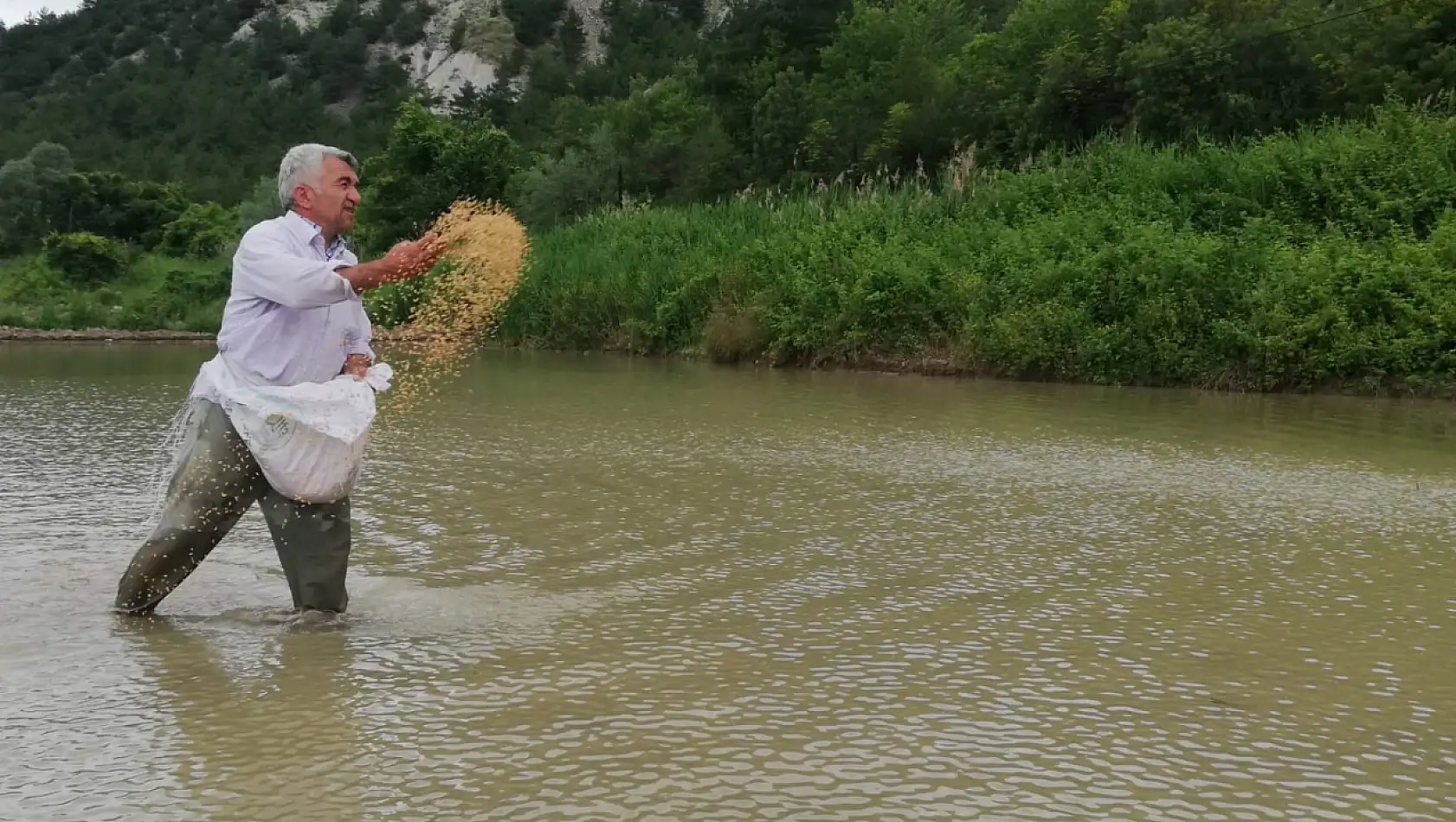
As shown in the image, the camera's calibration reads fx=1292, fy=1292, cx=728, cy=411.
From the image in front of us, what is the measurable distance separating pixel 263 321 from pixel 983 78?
1051 inches

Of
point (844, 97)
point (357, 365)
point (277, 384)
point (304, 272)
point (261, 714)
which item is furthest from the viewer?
point (844, 97)

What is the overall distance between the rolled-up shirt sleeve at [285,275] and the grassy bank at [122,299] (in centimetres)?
2698

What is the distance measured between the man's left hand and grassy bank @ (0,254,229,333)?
2671 centimetres

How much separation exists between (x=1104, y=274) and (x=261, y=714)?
13293 millimetres

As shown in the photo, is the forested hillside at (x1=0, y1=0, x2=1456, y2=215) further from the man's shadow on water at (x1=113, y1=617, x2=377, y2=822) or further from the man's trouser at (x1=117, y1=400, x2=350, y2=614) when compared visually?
the man's shadow on water at (x1=113, y1=617, x2=377, y2=822)

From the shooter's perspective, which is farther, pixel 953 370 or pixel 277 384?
pixel 953 370

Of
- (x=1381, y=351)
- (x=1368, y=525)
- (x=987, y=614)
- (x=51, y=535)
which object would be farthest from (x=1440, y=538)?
(x=1381, y=351)

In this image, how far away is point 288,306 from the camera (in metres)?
4.35

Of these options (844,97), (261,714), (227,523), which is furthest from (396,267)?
(844,97)

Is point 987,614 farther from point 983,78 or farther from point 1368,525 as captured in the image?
point 983,78

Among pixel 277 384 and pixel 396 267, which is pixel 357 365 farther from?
pixel 396 267

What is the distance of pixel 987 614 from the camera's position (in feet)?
15.6

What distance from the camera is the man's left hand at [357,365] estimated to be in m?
4.77

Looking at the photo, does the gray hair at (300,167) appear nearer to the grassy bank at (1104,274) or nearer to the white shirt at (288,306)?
the white shirt at (288,306)
